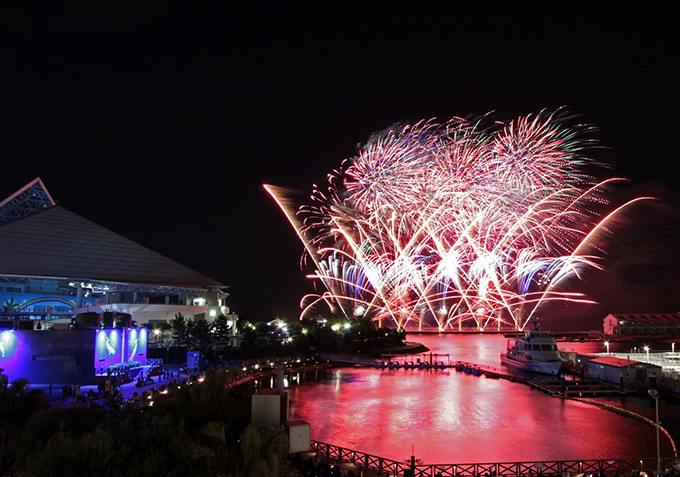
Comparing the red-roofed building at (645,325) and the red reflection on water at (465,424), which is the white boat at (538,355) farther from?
the red-roofed building at (645,325)

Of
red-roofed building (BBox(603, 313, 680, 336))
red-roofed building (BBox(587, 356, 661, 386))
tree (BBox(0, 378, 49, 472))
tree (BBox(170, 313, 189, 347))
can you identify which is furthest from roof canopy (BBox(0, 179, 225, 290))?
red-roofed building (BBox(603, 313, 680, 336))

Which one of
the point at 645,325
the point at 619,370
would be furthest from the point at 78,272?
the point at 645,325

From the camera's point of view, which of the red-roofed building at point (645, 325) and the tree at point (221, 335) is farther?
the red-roofed building at point (645, 325)

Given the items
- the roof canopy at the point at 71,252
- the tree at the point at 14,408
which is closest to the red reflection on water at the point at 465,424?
the tree at the point at 14,408

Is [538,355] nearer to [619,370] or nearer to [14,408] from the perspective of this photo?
[619,370]

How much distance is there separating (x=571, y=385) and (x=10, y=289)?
1818 inches

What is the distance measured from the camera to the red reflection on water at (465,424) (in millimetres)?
19538

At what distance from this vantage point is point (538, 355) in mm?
41656

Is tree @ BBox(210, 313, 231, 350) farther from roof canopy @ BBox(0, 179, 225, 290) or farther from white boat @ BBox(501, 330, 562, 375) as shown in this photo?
white boat @ BBox(501, 330, 562, 375)

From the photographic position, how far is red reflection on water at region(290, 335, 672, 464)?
64.1 ft

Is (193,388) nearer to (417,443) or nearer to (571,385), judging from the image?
(417,443)

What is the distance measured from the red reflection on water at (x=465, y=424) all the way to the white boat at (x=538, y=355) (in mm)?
4195

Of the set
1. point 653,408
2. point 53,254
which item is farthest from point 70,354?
Result: point 653,408

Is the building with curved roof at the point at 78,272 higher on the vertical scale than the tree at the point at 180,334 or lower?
higher
